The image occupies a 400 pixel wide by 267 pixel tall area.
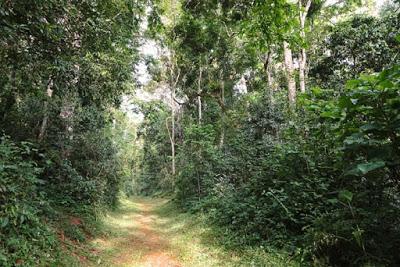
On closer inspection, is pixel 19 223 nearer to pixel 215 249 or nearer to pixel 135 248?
pixel 135 248

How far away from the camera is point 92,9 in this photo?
6.36 m

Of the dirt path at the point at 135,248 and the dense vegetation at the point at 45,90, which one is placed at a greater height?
the dense vegetation at the point at 45,90

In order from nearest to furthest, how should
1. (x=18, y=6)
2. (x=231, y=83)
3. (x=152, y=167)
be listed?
(x=18, y=6), (x=231, y=83), (x=152, y=167)

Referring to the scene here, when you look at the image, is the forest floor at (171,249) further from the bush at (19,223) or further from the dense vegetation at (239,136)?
the bush at (19,223)

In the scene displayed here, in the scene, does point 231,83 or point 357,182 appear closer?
point 357,182

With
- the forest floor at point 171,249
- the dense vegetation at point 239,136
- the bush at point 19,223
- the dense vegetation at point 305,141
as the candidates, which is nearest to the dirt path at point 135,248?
the forest floor at point 171,249

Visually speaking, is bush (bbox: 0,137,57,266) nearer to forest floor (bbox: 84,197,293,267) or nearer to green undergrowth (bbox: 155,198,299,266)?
forest floor (bbox: 84,197,293,267)

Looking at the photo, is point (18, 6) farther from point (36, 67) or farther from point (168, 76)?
point (168, 76)

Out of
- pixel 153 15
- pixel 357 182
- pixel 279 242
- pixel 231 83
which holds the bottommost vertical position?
pixel 279 242

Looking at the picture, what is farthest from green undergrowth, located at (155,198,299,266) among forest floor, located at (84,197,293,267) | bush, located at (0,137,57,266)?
bush, located at (0,137,57,266)

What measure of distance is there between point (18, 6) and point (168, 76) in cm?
2093

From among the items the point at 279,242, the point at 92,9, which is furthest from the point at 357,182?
the point at 92,9

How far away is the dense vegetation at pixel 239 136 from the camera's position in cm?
448

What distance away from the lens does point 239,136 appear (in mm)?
12891
